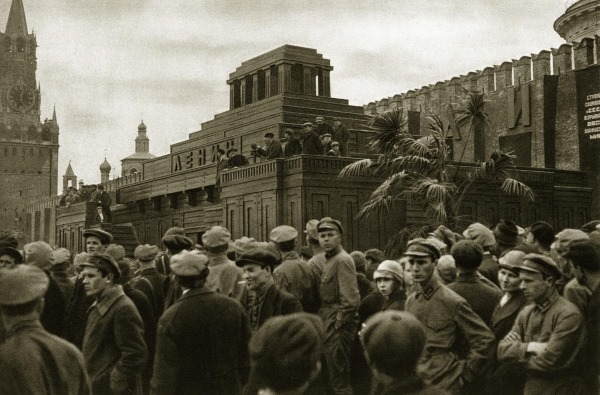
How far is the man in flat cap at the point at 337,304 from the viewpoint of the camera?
6.30 m

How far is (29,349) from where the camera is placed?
2904mm

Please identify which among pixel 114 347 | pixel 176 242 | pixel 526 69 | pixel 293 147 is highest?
pixel 526 69

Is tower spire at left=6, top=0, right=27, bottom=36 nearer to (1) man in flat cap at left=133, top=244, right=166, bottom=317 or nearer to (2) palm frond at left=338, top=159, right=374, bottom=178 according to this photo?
(1) man in flat cap at left=133, top=244, right=166, bottom=317

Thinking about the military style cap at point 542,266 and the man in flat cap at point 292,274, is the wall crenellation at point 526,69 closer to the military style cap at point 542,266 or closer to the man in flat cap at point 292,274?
the man in flat cap at point 292,274

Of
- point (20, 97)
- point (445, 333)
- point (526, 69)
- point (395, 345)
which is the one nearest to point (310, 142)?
point (20, 97)

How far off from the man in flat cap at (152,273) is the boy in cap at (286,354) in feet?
14.0

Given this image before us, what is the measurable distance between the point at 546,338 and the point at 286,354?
2.30 m

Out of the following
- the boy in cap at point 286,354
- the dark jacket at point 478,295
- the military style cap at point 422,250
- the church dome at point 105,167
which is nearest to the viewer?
the boy in cap at point 286,354

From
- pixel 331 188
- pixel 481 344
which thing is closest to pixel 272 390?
pixel 481 344

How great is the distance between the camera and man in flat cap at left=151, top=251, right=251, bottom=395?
13.8ft

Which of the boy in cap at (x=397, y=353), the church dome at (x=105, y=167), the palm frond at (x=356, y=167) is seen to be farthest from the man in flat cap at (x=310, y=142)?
the church dome at (x=105, y=167)

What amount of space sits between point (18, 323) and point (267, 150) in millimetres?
15721

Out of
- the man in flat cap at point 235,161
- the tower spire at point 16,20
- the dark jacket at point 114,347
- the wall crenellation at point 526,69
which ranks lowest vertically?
the dark jacket at point 114,347

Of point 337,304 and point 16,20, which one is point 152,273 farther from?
point 16,20
